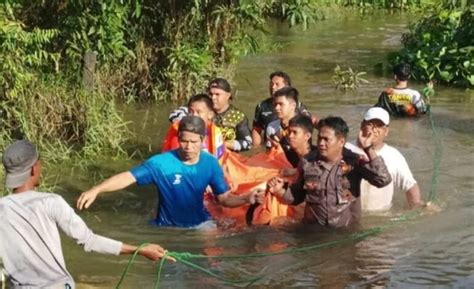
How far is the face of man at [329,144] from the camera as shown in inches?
299

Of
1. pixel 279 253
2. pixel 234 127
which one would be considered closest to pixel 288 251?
pixel 279 253

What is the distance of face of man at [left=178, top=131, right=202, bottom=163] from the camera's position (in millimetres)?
7559

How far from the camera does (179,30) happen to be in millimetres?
13977

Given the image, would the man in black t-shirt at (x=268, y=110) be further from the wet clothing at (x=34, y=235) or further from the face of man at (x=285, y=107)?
the wet clothing at (x=34, y=235)

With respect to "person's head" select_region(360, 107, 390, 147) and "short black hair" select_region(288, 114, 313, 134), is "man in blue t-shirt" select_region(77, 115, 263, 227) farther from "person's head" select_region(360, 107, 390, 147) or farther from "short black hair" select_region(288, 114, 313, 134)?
"person's head" select_region(360, 107, 390, 147)

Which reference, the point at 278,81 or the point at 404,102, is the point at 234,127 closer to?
the point at 278,81

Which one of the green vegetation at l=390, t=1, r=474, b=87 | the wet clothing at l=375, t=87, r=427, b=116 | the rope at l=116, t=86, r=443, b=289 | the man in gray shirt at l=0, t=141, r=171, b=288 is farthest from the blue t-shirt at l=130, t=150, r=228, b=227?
the green vegetation at l=390, t=1, r=474, b=87

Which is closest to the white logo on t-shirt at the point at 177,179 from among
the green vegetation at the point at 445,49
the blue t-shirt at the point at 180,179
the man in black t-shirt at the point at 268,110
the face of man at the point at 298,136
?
the blue t-shirt at the point at 180,179

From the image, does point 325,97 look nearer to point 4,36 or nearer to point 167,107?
point 167,107

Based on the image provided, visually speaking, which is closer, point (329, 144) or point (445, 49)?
point (329, 144)

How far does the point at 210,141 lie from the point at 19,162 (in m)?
4.40

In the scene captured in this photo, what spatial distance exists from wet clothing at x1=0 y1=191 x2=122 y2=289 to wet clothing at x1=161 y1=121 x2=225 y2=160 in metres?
3.90

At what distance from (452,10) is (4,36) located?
984cm

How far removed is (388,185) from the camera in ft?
27.7
